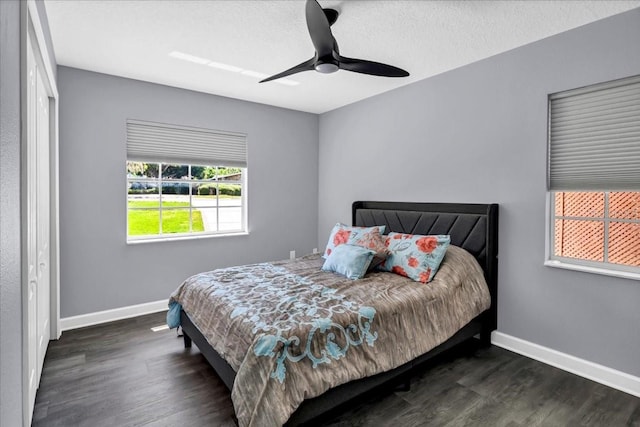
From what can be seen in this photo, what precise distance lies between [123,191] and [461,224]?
352 centimetres

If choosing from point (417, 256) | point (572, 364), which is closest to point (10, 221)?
point (417, 256)

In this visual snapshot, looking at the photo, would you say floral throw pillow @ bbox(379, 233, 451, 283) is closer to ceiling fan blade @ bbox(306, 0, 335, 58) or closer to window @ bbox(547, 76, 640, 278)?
window @ bbox(547, 76, 640, 278)

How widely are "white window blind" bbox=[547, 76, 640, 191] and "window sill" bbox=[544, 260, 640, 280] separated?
1.95ft

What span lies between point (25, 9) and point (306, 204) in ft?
12.9

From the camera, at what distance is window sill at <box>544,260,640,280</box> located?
2330 millimetres

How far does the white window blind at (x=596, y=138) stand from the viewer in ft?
7.70

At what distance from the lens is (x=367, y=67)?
2451 millimetres

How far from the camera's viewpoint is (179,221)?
4.18 metres

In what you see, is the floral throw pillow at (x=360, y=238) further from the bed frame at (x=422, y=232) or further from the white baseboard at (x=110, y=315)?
the white baseboard at (x=110, y=315)

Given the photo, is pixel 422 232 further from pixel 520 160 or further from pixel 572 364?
pixel 572 364

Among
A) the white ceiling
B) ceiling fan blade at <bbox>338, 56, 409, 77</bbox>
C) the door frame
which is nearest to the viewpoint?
the door frame

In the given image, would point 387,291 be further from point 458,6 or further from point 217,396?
point 458,6

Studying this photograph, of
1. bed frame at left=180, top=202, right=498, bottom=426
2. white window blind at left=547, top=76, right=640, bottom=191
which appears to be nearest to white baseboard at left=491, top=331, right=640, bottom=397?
bed frame at left=180, top=202, right=498, bottom=426

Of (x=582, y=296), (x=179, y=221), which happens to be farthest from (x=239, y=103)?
(x=582, y=296)
